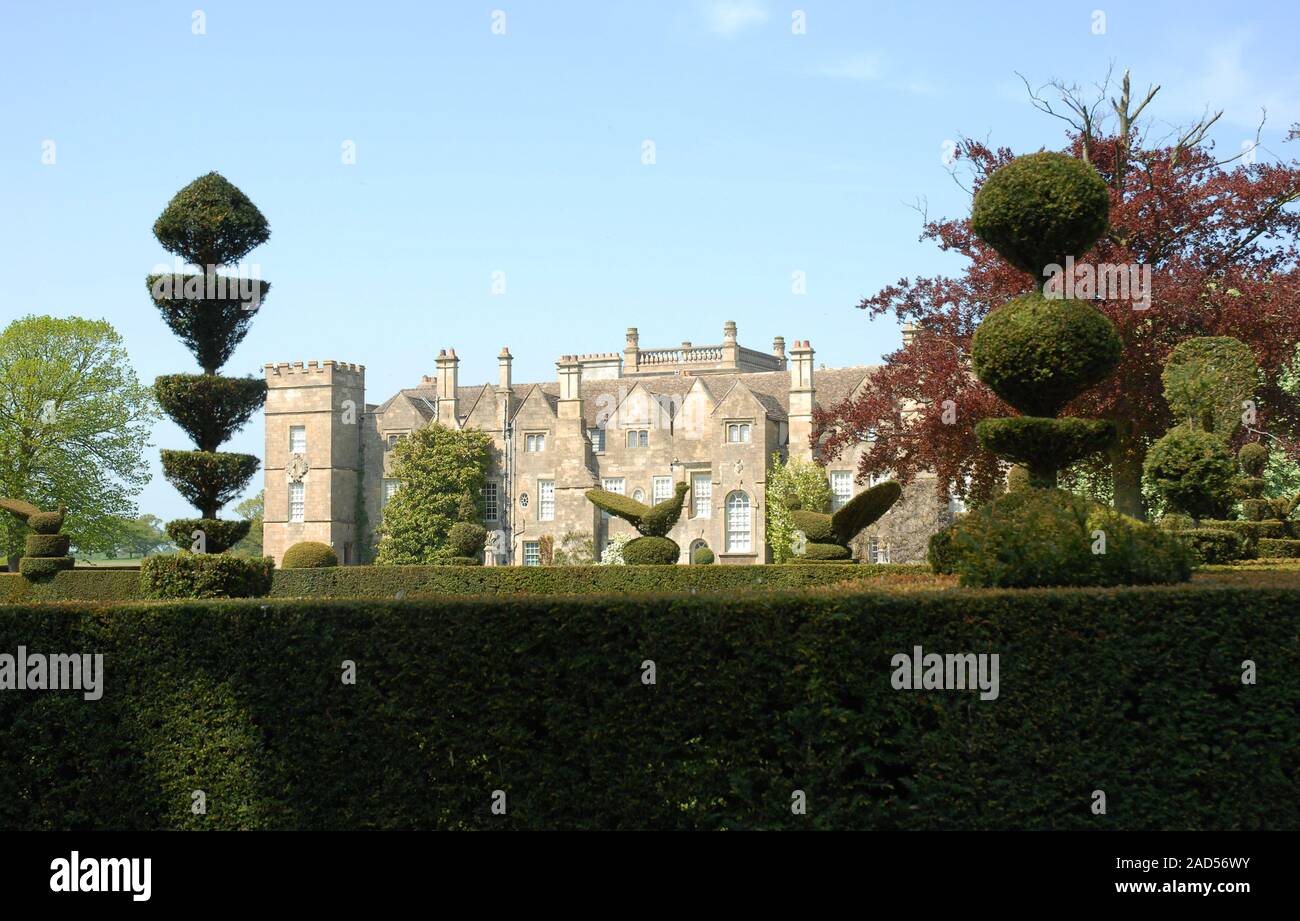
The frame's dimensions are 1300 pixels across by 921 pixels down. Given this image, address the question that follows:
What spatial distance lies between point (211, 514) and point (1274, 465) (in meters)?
34.2

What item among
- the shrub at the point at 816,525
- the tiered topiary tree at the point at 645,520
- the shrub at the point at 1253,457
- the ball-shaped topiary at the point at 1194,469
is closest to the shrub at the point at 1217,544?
the ball-shaped topiary at the point at 1194,469

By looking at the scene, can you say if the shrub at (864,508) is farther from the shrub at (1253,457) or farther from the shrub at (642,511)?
the shrub at (1253,457)

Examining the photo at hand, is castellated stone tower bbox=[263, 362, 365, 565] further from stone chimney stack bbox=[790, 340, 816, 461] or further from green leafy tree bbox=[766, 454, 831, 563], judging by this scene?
stone chimney stack bbox=[790, 340, 816, 461]

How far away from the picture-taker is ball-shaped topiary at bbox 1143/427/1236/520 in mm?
20031

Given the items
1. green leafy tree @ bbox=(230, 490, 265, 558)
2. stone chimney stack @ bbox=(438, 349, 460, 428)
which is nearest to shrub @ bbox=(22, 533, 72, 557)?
stone chimney stack @ bbox=(438, 349, 460, 428)

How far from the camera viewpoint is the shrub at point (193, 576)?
64.1 ft

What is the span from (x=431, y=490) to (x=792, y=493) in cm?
1678

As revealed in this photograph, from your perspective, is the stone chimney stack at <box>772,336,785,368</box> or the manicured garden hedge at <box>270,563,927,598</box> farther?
the stone chimney stack at <box>772,336,785,368</box>

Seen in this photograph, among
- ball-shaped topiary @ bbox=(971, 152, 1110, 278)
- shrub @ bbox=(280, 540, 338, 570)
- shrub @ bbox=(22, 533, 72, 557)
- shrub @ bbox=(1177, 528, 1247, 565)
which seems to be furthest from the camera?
shrub @ bbox=(280, 540, 338, 570)

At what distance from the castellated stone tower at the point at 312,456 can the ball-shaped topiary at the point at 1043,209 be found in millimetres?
53507

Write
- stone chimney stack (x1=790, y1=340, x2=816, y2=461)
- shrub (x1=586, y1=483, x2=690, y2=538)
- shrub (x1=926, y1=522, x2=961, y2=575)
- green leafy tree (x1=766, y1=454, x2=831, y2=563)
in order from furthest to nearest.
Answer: stone chimney stack (x1=790, y1=340, x2=816, y2=461) < green leafy tree (x1=766, y1=454, x2=831, y2=563) < shrub (x1=586, y1=483, x2=690, y2=538) < shrub (x1=926, y1=522, x2=961, y2=575)

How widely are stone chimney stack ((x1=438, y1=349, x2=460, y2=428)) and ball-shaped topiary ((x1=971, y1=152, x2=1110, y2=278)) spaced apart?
2030 inches

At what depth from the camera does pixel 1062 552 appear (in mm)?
10406

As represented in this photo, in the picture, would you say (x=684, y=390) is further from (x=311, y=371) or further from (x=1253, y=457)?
(x=1253, y=457)
